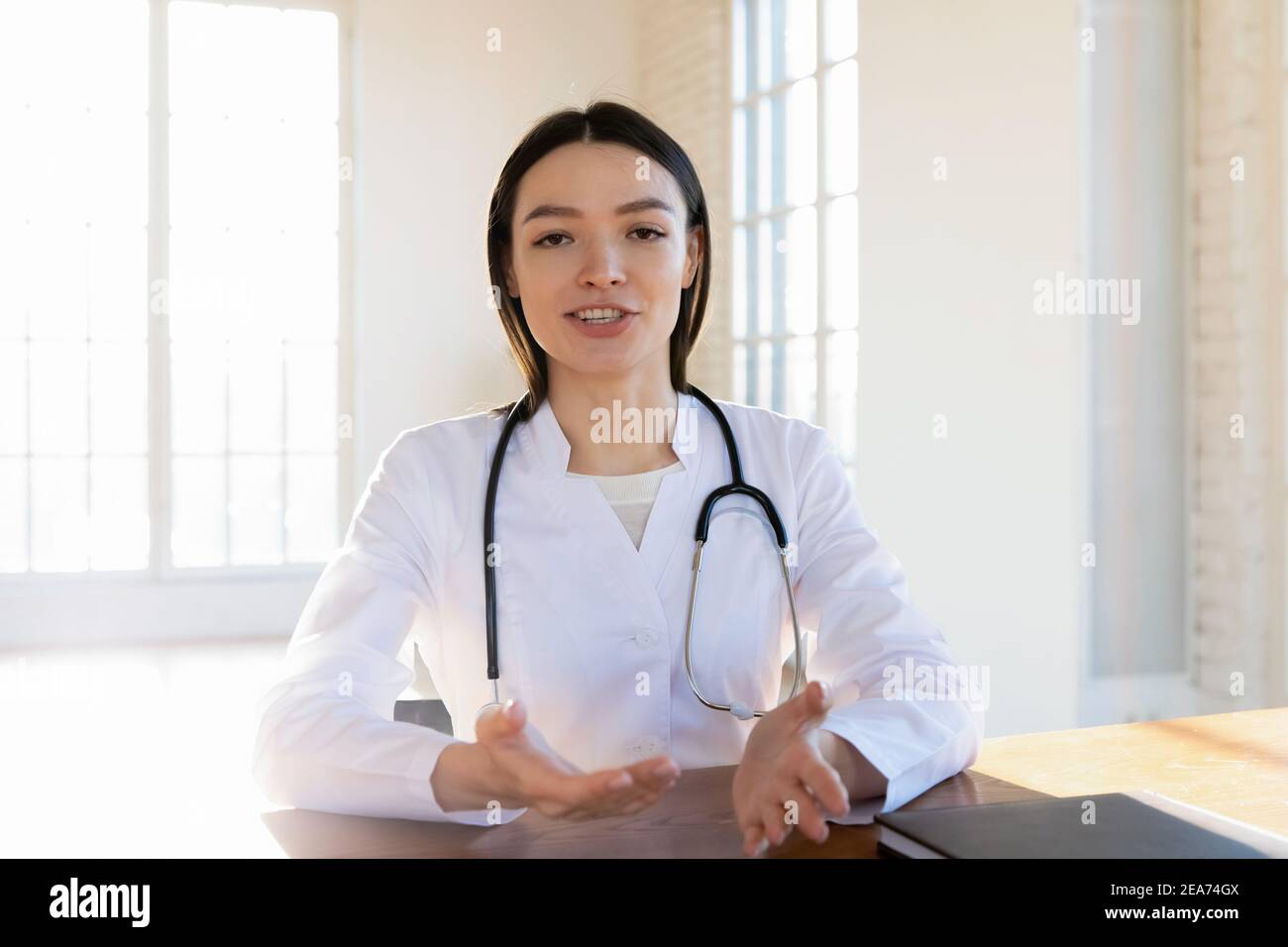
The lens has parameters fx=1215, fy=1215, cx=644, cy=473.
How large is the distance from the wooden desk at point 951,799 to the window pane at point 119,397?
533cm

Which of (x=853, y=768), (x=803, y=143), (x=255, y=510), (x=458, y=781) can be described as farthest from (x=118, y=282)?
(x=853, y=768)

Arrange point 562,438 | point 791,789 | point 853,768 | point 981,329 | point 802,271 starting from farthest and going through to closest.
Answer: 1. point 802,271
2. point 981,329
3. point 562,438
4. point 853,768
5. point 791,789

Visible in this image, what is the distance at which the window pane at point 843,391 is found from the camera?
14.6 feet

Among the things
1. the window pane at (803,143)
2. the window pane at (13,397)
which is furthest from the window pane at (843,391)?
the window pane at (13,397)

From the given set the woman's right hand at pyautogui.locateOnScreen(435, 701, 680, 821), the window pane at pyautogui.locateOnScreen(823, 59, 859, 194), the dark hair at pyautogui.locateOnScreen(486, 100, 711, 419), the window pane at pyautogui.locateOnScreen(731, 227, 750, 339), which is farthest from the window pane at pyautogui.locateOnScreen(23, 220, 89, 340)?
the woman's right hand at pyautogui.locateOnScreen(435, 701, 680, 821)

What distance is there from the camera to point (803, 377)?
4.85 meters

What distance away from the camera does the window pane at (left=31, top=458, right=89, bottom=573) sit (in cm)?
591

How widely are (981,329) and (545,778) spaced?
334cm

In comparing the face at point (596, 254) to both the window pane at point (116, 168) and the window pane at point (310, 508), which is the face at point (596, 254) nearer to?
the window pane at point (310, 508)

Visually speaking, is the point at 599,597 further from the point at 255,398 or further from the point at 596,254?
the point at 255,398

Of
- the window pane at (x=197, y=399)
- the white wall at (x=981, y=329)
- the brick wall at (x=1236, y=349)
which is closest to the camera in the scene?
the brick wall at (x=1236, y=349)

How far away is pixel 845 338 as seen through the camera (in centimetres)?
451
